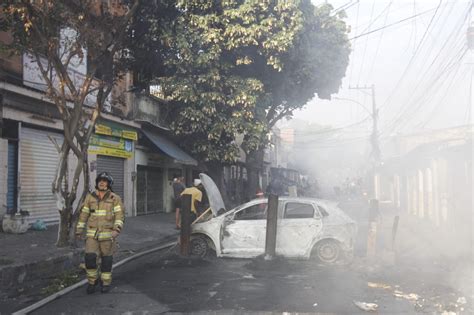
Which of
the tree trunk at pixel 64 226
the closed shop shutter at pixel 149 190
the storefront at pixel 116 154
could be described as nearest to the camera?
the tree trunk at pixel 64 226

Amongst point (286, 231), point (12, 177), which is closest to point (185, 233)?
point (286, 231)

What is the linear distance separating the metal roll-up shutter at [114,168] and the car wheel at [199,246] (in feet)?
23.1

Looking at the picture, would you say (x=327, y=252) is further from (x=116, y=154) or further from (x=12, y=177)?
(x=116, y=154)

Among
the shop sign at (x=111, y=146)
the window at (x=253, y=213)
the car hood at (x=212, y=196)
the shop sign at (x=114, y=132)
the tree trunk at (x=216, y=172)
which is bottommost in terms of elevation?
the window at (x=253, y=213)

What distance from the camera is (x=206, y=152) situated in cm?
1484

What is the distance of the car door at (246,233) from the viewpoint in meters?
9.55

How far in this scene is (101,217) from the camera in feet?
21.8

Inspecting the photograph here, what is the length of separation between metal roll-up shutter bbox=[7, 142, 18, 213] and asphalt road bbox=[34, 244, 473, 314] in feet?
13.8

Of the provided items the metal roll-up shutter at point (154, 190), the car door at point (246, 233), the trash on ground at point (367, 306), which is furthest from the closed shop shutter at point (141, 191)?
the trash on ground at point (367, 306)

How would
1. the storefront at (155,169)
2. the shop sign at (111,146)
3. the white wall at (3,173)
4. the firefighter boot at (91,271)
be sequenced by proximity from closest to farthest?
the firefighter boot at (91,271) < the white wall at (3,173) < the shop sign at (111,146) < the storefront at (155,169)

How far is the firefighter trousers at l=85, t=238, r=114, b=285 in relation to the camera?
6.55 metres

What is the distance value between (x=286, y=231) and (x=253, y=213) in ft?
2.53

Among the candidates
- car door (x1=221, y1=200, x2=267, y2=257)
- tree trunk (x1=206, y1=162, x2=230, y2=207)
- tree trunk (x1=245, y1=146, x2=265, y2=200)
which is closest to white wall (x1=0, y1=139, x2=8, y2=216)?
car door (x1=221, y1=200, x2=267, y2=257)

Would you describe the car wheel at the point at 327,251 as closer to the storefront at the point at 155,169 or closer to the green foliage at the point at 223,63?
the green foliage at the point at 223,63
